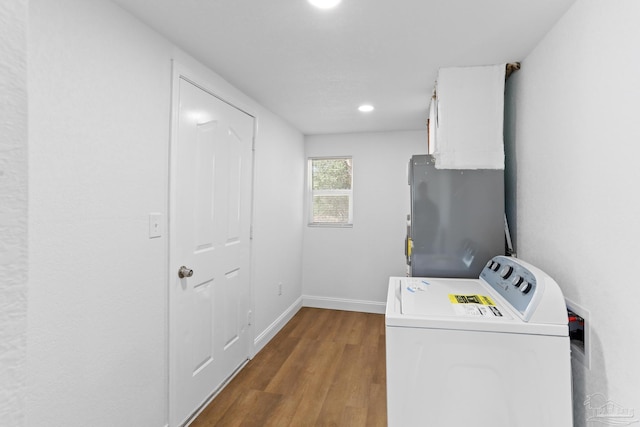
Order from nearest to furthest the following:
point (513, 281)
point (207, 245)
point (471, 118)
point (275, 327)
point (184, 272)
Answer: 1. point (513, 281)
2. point (184, 272)
3. point (471, 118)
4. point (207, 245)
5. point (275, 327)

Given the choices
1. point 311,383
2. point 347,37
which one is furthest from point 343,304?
point 347,37

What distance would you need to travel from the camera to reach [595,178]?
1.30m

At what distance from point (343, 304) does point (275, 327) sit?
1.04 metres

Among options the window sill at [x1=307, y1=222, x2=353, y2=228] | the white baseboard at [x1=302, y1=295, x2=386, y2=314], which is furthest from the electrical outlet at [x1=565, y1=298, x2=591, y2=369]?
the window sill at [x1=307, y1=222, x2=353, y2=228]

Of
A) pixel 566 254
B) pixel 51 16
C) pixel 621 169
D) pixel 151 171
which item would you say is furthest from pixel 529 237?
pixel 51 16

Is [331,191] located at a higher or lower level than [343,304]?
higher

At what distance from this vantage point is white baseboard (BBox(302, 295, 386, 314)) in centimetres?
408

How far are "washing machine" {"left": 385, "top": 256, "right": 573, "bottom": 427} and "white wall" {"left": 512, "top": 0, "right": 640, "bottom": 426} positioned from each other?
150 mm

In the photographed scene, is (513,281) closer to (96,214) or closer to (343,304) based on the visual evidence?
(96,214)

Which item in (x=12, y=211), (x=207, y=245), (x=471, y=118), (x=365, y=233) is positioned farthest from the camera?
(x=365, y=233)

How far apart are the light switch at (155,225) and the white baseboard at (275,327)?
1.58 meters

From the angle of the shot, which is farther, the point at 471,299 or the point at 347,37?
A: the point at 347,37

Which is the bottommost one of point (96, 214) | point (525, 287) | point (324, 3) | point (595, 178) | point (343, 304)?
point (343, 304)

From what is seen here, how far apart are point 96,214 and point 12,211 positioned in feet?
4.54
